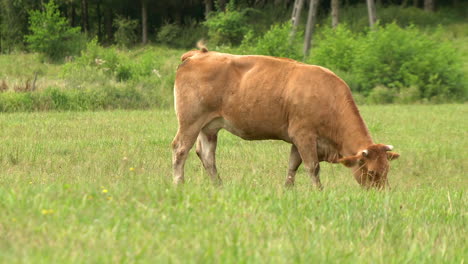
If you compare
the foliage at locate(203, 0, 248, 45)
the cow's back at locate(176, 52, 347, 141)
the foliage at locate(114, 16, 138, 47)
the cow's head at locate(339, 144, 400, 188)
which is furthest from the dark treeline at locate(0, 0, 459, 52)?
the cow's head at locate(339, 144, 400, 188)

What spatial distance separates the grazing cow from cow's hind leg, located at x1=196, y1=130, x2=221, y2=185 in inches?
0.5

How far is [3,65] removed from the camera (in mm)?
31922

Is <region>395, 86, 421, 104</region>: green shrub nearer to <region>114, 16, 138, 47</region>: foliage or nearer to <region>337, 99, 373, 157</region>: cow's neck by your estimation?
<region>337, 99, 373, 157</region>: cow's neck

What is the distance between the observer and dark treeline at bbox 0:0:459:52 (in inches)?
1841

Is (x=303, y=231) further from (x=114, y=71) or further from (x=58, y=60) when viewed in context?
(x=58, y=60)

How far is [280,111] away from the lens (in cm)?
878

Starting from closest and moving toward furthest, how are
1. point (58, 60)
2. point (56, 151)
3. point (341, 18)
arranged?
point (56, 151)
point (58, 60)
point (341, 18)

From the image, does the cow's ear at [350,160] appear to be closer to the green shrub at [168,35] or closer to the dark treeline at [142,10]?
the dark treeline at [142,10]

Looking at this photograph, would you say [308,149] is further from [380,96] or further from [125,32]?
[125,32]

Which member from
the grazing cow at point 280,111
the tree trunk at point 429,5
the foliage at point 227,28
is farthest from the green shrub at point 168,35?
the grazing cow at point 280,111

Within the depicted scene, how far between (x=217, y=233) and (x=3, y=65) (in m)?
29.5

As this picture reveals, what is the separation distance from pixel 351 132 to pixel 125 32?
41285mm

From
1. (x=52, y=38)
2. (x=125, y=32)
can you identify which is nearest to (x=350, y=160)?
(x=52, y=38)

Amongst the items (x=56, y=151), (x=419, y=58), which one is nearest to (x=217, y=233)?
(x=56, y=151)
